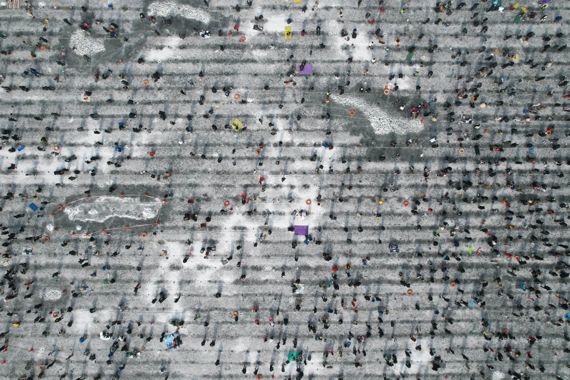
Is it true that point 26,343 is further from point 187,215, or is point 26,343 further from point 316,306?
point 316,306

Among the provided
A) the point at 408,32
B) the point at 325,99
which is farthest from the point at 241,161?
the point at 408,32

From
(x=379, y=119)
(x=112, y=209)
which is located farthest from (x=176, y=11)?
(x=379, y=119)

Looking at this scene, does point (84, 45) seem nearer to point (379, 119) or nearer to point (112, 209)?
point (112, 209)

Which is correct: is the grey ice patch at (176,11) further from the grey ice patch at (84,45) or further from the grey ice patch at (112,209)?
the grey ice patch at (112,209)

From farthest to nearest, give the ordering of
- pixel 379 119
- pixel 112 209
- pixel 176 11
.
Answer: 1. pixel 176 11
2. pixel 379 119
3. pixel 112 209

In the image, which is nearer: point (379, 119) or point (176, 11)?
point (379, 119)

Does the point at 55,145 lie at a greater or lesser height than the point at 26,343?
greater
